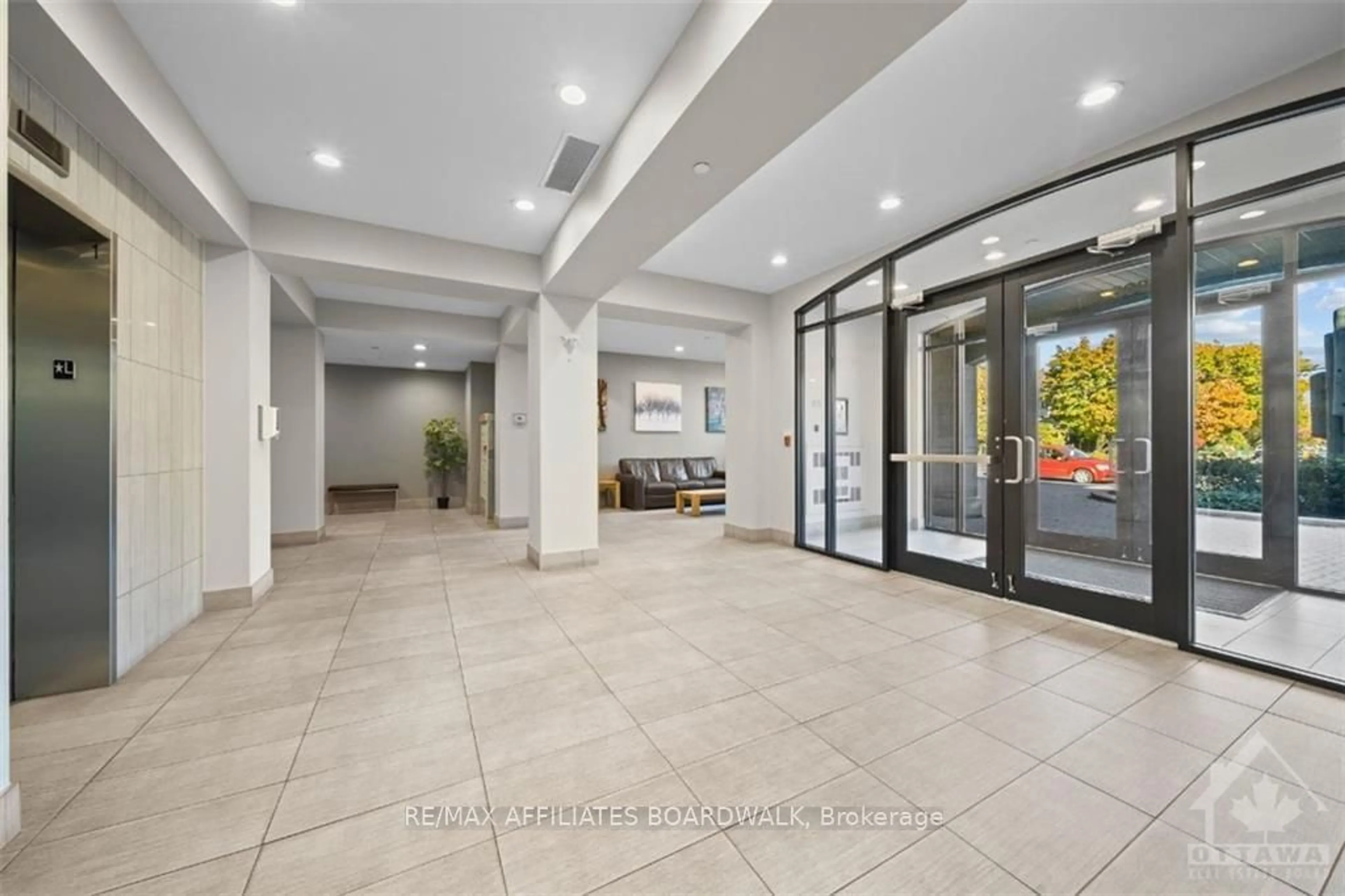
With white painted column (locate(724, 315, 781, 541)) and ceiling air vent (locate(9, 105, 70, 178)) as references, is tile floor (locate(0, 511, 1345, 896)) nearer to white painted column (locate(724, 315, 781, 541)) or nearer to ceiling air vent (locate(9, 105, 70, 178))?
ceiling air vent (locate(9, 105, 70, 178))

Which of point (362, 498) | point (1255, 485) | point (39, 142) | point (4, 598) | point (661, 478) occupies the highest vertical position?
point (39, 142)

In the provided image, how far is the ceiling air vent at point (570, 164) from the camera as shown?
3174 millimetres

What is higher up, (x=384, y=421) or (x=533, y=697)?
(x=384, y=421)

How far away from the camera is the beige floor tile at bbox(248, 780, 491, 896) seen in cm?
144

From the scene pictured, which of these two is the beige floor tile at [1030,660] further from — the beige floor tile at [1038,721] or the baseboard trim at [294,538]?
the baseboard trim at [294,538]

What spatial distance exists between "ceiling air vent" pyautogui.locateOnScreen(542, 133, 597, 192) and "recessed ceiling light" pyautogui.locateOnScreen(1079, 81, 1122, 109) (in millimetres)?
2780

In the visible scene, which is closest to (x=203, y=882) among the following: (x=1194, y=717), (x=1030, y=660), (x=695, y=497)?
(x=1030, y=660)

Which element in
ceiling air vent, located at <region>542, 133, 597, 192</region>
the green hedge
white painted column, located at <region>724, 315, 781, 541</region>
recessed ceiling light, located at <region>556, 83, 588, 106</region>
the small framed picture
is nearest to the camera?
recessed ceiling light, located at <region>556, 83, 588, 106</region>

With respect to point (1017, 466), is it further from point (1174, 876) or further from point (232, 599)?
point (232, 599)

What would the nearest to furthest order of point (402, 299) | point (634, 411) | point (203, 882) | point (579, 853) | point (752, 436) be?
point (203, 882) → point (579, 853) → point (402, 299) → point (752, 436) → point (634, 411)

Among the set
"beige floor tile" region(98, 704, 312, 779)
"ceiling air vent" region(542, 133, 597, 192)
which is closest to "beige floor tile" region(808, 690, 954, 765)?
"beige floor tile" region(98, 704, 312, 779)

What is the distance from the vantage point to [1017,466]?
3.81m

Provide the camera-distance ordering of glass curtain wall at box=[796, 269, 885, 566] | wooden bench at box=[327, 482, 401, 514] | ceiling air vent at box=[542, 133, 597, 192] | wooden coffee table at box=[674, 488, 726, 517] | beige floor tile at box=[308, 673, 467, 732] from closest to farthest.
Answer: beige floor tile at box=[308, 673, 467, 732], ceiling air vent at box=[542, 133, 597, 192], glass curtain wall at box=[796, 269, 885, 566], wooden coffee table at box=[674, 488, 726, 517], wooden bench at box=[327, 482, 401, 514]

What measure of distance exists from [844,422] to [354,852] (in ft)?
17.5
